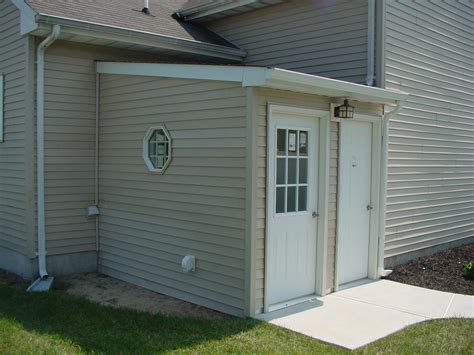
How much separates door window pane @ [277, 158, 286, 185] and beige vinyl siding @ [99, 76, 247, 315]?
0.55 meters

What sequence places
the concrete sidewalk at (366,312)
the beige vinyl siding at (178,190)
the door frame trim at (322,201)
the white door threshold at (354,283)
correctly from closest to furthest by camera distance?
the concrete sidewalk at (366,312) < the beige vinyl siding at (178,190) < the door frame trim at (322,201) < the white door threshold at (354,283)

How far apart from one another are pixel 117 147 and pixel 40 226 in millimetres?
1535

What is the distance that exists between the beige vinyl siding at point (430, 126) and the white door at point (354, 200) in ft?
2.19

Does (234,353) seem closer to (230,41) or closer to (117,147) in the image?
(117,147)

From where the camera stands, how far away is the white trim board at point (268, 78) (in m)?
5.16

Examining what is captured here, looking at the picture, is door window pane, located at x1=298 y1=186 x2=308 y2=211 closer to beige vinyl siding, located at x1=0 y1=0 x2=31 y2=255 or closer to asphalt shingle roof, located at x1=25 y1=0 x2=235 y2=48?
asphalt shingle roof, located at x1=25 y1=0 x2=235 y2=48

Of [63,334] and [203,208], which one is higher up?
[203,208]

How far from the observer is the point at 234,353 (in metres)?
4.46

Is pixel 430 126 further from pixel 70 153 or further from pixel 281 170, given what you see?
pixel 70 153

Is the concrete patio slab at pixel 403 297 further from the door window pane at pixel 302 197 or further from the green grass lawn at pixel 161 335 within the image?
the door window pane at pixel 302 197

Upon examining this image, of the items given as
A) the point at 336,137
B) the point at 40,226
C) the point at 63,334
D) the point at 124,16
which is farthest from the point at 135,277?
the point at 124,16

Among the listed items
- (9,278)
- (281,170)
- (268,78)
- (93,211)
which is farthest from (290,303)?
(9,278)

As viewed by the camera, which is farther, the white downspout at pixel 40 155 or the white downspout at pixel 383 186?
the white downspout at pixel 383 186

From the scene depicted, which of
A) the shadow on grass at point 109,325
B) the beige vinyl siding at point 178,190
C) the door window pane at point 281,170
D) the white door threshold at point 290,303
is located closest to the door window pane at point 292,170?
the door window pane at point 281,170
